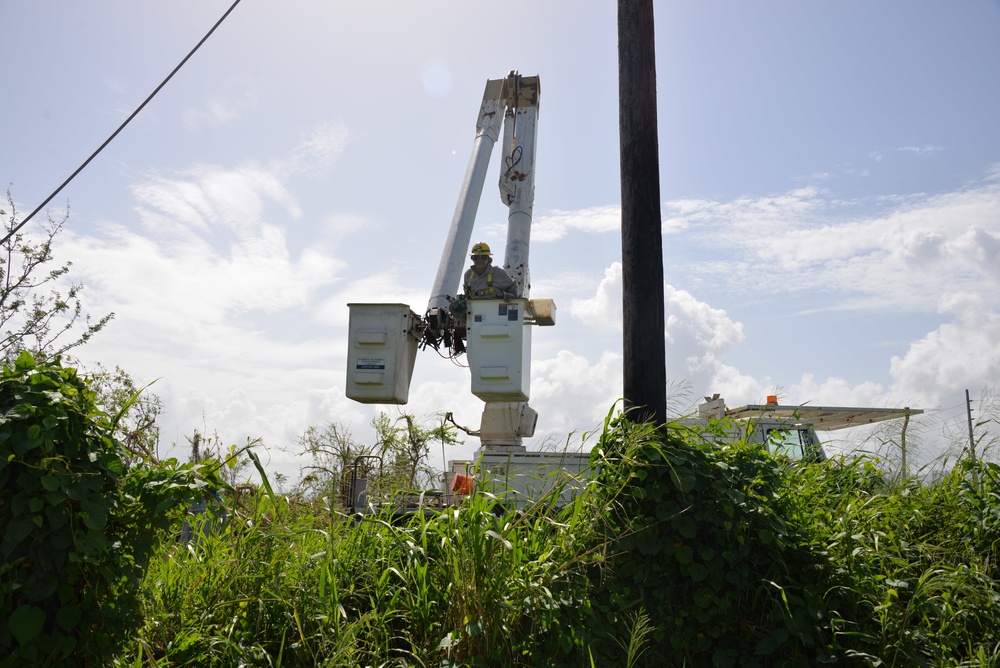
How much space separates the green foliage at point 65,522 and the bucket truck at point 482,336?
4.05m

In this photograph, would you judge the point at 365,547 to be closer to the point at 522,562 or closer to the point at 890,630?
the point at 522,562

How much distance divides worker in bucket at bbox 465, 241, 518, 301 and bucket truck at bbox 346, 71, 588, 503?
27 cm

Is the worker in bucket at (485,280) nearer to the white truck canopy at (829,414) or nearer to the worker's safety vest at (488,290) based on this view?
the worker's safety vest at (488,290)

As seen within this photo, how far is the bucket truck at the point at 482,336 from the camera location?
8.76m

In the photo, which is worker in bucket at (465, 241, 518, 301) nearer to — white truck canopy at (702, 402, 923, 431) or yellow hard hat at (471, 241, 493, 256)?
yellow hard hat at (471, 241, 493, 256)

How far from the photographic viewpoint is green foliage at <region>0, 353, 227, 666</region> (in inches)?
139

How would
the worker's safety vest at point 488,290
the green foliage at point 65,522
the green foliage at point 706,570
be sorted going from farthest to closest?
the worker's safety vest at point 488,290
the green foliage at point 706,570
the green foliage at point 65,522

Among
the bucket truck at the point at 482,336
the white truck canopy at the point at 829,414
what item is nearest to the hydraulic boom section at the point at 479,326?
the bucket truck at the point at 482,336

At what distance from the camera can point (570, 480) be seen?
4824 millimetres

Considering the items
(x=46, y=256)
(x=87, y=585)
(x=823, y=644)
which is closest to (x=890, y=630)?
(x=823, y=644)

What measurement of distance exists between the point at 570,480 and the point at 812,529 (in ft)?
4.98

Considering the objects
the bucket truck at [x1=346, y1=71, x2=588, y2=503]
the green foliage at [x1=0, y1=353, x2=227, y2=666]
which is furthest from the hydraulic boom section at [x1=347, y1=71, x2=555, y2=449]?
the green foliage at [x1=0, y1=353, x2=227, y2=666]

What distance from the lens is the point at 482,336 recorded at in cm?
883

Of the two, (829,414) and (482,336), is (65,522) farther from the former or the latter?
(829,414)
